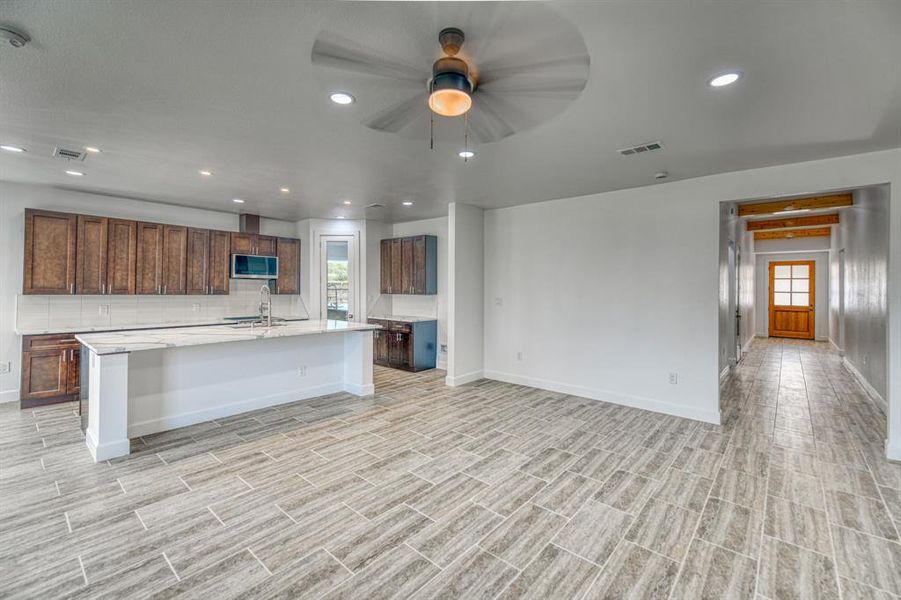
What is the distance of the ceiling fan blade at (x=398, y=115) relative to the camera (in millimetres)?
2645

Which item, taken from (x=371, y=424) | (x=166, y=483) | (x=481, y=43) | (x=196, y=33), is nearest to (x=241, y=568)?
(x=166, y=483)

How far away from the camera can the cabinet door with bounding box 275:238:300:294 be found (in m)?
6.98

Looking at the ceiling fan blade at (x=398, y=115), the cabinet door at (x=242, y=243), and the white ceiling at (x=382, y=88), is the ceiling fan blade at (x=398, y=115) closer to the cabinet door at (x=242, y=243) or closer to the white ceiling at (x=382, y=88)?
the white ceiling at (x=382, y=88)

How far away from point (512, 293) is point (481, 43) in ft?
13.9

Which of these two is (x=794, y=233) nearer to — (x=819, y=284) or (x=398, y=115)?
(x=819, y=284)

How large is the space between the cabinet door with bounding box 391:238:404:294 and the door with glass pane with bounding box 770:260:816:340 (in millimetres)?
11250

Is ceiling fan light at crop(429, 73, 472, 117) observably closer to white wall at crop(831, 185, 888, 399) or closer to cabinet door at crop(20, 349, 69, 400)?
white wall at crop(831, 185, 888, 399)

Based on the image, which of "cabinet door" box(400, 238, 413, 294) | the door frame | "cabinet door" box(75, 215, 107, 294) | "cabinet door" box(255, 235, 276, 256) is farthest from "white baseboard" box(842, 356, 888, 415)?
"cabinet door" box(75, 215, 107, 294)

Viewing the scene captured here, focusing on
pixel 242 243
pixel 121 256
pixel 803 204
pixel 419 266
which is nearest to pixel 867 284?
pixel 803 204

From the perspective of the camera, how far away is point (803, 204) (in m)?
5.05

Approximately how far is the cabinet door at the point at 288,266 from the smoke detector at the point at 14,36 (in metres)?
→ 5.08

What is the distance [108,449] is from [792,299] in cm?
1508

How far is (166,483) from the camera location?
2.90 m

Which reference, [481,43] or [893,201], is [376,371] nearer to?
[481,43]
